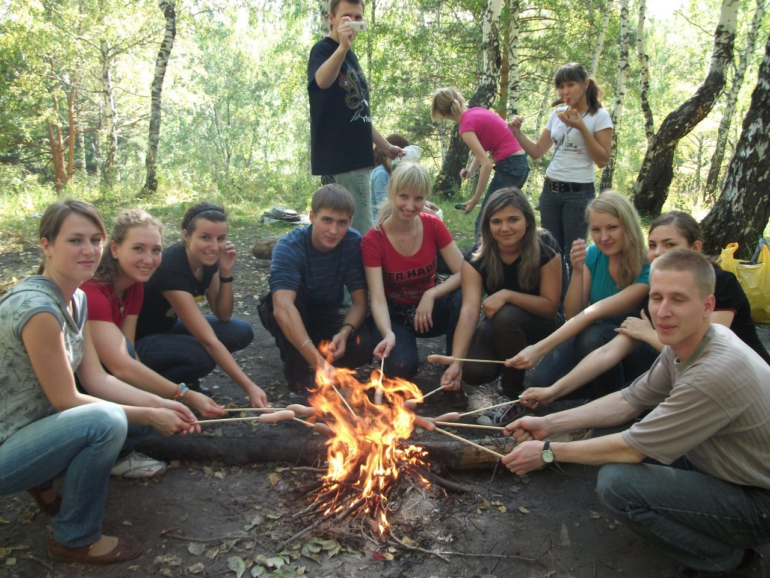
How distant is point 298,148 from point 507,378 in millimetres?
35701

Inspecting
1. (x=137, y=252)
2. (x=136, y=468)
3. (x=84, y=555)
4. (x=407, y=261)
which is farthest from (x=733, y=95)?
(x=84, y=555)

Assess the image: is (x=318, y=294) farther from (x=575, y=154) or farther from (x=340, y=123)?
(x=575, y=154)

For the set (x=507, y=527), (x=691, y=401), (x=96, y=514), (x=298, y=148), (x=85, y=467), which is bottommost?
(x=507, y=527)

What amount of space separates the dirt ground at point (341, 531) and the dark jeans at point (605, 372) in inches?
24.1

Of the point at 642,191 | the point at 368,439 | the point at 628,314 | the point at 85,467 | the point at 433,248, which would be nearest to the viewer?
the point at 85,467

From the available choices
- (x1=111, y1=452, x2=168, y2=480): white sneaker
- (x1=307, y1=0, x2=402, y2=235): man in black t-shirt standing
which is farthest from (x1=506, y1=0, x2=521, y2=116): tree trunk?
(x1=111, y1=452, x2=168, y2=480): white sneaker

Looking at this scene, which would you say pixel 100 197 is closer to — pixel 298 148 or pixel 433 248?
pixel 433 248

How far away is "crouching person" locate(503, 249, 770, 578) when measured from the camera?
85.5 inches

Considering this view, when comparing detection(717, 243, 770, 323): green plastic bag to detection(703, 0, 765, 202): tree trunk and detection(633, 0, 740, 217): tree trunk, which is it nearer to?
detection(633, 0, 740, 217): tree trunk

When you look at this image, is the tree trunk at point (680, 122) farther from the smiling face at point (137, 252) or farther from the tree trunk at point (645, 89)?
the smiling face at point (137, 252)

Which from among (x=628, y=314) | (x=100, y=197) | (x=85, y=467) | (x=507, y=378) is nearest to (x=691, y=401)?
(x=628, y=314)

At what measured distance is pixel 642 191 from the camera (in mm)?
10859

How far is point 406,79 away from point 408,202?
16.4m

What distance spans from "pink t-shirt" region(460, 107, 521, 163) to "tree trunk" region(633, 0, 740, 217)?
6054 mm
